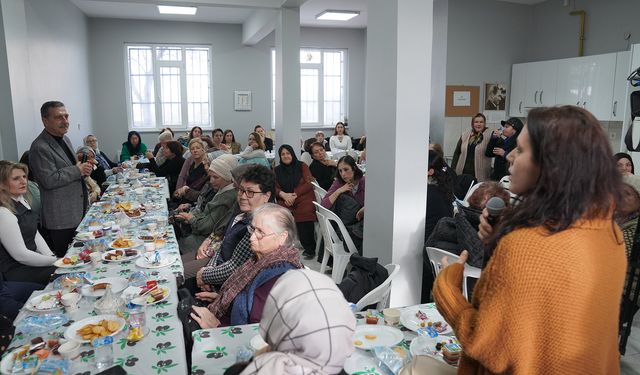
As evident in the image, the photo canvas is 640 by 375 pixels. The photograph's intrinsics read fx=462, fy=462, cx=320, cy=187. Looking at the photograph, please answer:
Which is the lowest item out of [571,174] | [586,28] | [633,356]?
[633,356]

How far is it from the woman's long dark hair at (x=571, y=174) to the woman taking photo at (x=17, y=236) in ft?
9.07

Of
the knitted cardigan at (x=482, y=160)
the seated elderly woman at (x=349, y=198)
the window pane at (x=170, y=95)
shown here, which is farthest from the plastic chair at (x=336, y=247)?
the window pane at (x=170, y=95)

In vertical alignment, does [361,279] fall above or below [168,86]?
below

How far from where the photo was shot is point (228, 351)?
→ 155 cm

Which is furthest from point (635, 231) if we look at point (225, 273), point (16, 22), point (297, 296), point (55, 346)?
point (16, 22)

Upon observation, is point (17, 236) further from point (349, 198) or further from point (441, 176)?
point (441, 176)

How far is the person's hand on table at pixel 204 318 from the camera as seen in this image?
6.28 feet

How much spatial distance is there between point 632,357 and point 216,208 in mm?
2840

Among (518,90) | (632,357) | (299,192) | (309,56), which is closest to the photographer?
(632,357)

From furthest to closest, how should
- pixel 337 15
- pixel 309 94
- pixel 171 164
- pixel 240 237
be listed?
pixel 309 94
pixel 337 15
pixel 171 164
pixel 240 237

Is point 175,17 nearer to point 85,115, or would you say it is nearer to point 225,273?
point 85,115

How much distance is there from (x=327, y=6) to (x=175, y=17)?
124 inches

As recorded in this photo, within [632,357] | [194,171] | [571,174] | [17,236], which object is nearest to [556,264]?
[571,174]

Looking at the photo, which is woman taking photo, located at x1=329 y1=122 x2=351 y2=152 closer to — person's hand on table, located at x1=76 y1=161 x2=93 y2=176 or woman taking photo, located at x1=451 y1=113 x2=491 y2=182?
woman taking photo, located at x1=451 y1=113 x2=491 y2=182
